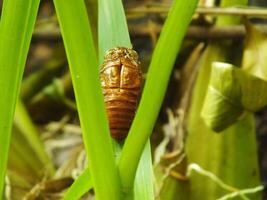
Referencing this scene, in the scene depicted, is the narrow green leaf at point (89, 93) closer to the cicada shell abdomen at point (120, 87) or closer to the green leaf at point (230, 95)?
the cicada shell abdomen at point (120, 87)

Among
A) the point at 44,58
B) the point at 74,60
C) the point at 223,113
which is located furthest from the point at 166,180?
the point at 44,58

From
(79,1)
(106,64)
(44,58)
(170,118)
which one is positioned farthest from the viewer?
Answer: (44,58)

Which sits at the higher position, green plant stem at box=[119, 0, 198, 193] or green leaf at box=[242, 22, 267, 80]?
green plant stem at box=[119, 0, 198, 193]

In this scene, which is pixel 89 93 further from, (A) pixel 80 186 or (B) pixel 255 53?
(B) pixel 255 53

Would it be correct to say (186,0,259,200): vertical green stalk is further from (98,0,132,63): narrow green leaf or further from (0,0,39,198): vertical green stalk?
(0,0,39,198): vertical green stalk

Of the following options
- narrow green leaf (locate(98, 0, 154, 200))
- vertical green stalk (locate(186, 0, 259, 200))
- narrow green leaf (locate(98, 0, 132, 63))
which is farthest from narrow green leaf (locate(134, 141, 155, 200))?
vertical green stalk (locate(186, 0, 259, 200))

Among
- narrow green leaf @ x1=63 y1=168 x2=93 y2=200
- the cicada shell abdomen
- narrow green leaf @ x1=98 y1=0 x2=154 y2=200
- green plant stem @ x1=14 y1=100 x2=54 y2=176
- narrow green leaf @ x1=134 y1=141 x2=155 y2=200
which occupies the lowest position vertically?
green plant stem @ x1=14 y1=100 x2=54 y2=176

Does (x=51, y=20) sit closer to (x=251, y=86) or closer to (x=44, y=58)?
(x=44, y=58)
